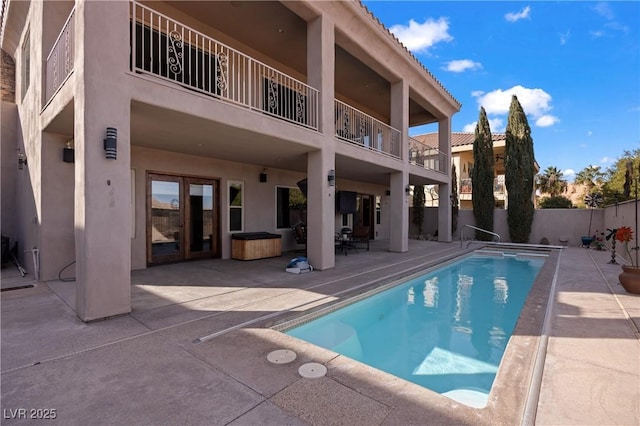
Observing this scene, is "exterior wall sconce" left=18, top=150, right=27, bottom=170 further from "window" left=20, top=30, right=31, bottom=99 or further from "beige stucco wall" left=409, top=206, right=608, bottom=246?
"beige stucco wall" left=409, top=206, right=608, bottom=246

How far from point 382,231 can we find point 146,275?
13.0m

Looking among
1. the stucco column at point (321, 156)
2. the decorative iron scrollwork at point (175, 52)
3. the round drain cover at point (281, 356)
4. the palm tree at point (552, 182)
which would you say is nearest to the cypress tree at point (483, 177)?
the stucco column at point (321, 156)

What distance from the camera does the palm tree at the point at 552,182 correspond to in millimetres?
32906

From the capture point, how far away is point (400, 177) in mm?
11430

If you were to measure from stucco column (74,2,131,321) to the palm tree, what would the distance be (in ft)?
132

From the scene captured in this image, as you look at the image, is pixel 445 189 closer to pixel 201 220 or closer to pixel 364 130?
pixel 364 130

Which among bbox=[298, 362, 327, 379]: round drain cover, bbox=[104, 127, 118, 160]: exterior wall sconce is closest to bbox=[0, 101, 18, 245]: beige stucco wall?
bbox=[104, 127, 118, 160]: exterior wall sconce

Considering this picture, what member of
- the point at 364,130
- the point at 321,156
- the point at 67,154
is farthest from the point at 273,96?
the point at 67,154

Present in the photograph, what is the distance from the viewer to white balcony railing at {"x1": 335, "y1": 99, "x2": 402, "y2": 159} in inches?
385

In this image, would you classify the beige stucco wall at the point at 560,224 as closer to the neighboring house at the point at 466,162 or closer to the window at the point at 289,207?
the neighboring house at the point at 466,162

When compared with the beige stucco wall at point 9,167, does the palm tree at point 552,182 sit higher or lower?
higher

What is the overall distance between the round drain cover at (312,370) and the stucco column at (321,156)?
4754 millimetres

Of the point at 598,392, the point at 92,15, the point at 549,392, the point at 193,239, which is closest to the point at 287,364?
the point at 549,392

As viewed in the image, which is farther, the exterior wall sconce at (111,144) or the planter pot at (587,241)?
the planter pot at (587,241)
